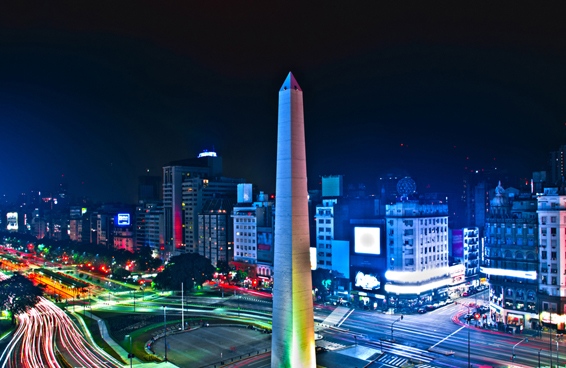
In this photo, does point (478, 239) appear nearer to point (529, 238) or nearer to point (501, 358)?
point (529, 238)

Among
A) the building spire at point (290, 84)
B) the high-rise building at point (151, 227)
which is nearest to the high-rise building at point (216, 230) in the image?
the high-rise building at point (151, 227)

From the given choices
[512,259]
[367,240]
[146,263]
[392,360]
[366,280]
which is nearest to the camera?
[392,360]

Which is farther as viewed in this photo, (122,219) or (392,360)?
(122,219)

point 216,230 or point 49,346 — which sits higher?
point 216,230

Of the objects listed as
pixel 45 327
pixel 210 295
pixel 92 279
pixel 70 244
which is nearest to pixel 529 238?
pixel 210 295

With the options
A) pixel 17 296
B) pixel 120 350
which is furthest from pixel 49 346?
pixel 17 296

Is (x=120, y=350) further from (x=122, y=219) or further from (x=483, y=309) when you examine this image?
(x=122, y=219)
